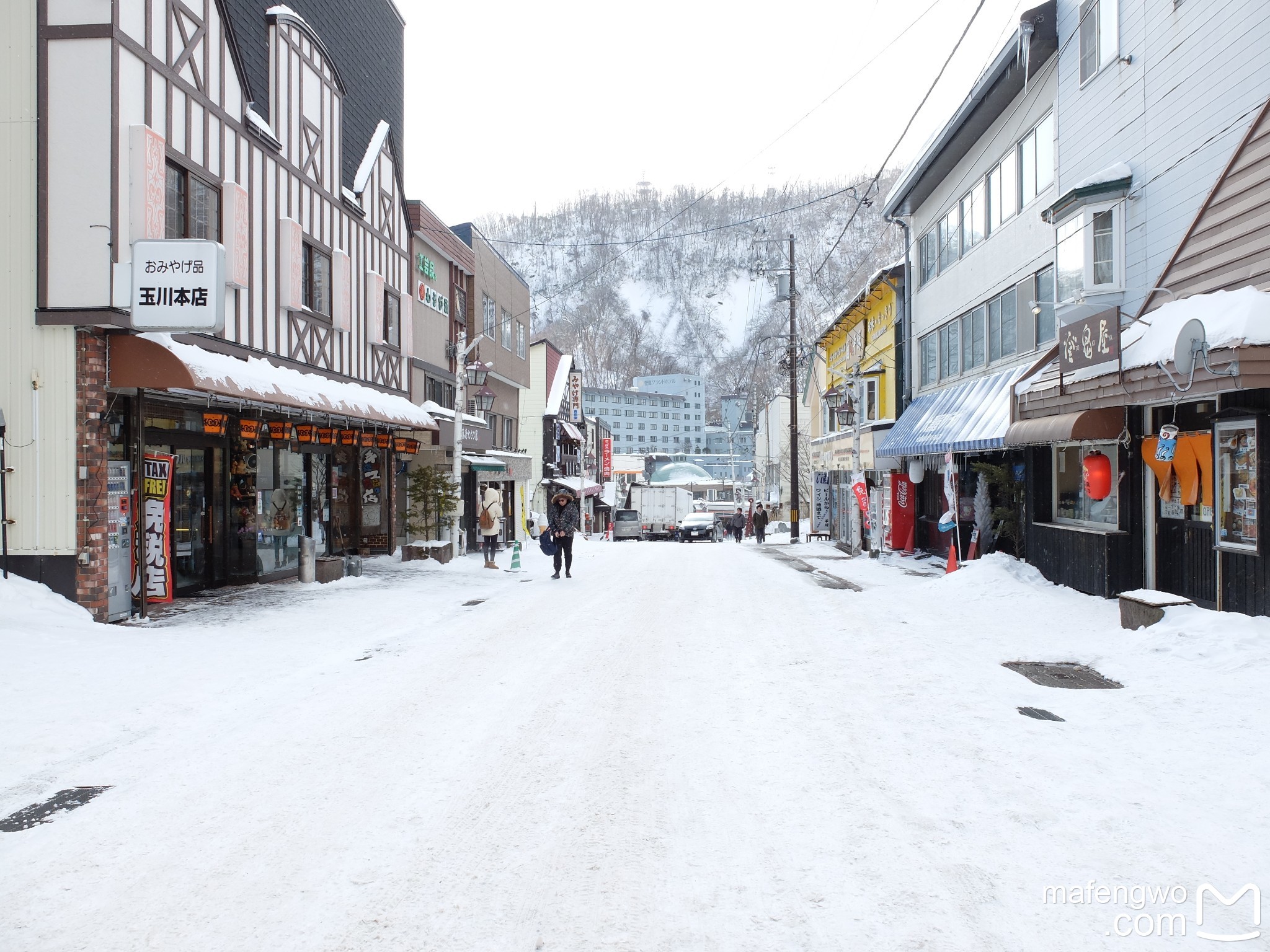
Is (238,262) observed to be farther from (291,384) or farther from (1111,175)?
(1111,175)

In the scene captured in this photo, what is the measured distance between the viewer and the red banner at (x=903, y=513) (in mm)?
24156

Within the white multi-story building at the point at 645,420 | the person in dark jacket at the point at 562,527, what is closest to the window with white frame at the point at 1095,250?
the person in dark jacket at the point at 562,527

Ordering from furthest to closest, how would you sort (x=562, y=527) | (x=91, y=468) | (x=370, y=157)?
(x=370, y=157)
(x=562, y=527)
(x=91, y=468)

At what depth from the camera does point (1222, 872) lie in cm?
387

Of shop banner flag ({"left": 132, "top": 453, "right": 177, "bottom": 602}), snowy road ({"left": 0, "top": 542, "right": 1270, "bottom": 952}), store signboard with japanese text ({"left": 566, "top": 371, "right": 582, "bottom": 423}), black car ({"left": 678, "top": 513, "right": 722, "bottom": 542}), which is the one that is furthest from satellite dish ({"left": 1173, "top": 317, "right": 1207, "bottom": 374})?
store signboard with japanese text ({"left": 566, "top": 371, "right": 582, "bottom": 423})

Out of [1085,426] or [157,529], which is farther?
[157,529]

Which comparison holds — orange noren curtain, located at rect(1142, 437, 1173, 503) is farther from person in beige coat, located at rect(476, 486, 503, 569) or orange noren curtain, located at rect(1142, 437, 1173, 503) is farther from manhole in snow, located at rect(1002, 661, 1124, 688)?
person in beige coat, located at rect(476, 486, 503, 569)

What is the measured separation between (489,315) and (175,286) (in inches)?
835

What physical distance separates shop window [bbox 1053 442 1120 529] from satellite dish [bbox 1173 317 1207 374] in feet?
13.5

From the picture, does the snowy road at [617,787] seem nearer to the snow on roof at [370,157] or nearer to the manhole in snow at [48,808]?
the manhole in snow at [48,808]

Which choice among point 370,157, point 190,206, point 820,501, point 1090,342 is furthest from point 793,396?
point 190,206

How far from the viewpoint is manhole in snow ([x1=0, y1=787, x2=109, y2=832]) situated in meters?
4.45

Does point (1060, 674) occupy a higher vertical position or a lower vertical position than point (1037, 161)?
lower

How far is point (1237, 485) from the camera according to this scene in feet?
31.3
